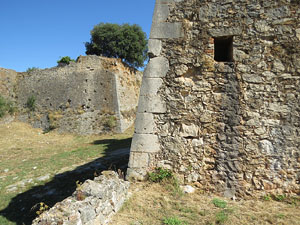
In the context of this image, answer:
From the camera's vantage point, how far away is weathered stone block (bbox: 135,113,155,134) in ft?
13.8

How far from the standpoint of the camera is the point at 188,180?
4.03 meters

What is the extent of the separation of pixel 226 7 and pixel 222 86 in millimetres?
1515

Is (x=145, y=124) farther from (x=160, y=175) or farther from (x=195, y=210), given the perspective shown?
(x=195, y=210)

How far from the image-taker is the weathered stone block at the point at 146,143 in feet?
13.7

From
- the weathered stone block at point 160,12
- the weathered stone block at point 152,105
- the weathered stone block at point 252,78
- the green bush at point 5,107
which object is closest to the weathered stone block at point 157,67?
the weathered stone block at point 152,105

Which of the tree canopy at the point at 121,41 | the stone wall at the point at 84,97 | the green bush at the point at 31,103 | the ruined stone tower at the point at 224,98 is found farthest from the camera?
the tree canopy at the point at 121,41

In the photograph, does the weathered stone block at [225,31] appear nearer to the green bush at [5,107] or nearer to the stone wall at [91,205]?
the stone wall at [91,205]

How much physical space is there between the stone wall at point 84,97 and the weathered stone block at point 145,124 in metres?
10.9

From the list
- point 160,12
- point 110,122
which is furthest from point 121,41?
point 160,12

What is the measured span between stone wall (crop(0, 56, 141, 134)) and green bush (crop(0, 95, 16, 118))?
0.77 m

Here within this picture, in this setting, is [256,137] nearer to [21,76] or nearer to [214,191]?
[214,191]

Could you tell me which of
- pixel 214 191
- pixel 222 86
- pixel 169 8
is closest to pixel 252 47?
pixel 222 86

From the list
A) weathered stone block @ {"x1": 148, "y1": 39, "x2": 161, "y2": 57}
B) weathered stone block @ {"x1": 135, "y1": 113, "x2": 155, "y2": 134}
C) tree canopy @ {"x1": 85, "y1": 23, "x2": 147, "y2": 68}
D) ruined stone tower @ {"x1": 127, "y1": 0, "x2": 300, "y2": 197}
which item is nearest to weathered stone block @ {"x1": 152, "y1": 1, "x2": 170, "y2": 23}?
ruined stone tower @ {"x1": 127, "y1": 0, "x2": 300, "y2": 197}

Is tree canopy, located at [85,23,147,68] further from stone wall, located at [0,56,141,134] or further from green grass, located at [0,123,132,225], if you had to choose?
green grass, located at [0,123,132,225]
